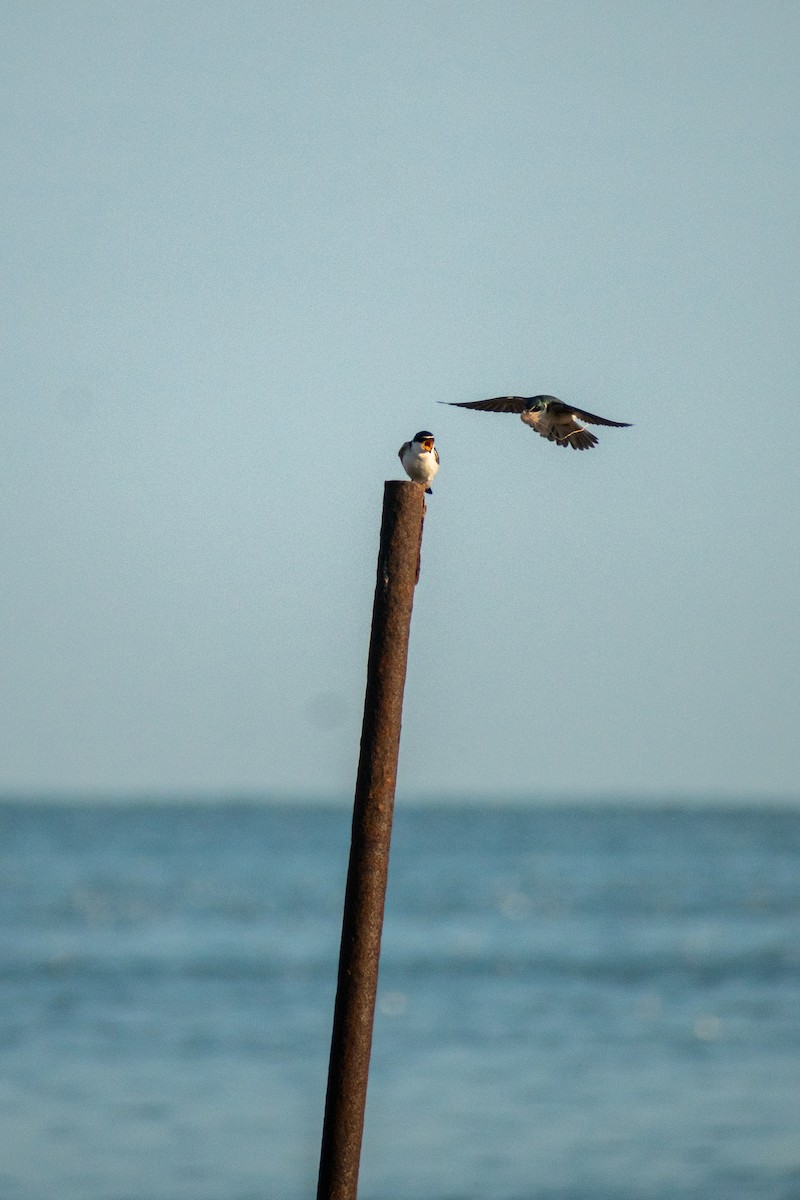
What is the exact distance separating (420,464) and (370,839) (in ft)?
7.52

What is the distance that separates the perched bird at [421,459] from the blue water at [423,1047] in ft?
21.9

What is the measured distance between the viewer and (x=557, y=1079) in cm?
1619

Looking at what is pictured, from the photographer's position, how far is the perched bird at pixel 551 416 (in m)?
9.17

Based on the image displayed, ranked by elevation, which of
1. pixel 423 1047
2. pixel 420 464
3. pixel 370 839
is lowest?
pixel 370 839

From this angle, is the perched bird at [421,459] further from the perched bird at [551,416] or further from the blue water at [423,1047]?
the blue water at [423,1047]

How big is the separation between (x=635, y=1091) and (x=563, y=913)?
24.1 m

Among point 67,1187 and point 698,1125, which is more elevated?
point 698,1125

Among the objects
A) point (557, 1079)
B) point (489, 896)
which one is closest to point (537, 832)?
point (489, 896)

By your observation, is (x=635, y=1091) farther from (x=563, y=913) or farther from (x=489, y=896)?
(x=489, y=896)

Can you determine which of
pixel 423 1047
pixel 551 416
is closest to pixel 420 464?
pixel 551 416

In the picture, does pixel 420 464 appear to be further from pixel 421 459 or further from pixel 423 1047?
pixel 423 1047

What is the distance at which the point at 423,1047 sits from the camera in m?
18.0

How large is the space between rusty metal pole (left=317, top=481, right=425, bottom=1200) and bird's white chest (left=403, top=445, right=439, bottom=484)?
1556 millimetres

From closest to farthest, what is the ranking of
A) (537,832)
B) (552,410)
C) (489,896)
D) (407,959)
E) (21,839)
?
(552,410) < (407,959) < (489,896) < (21,839) < (537,832)
